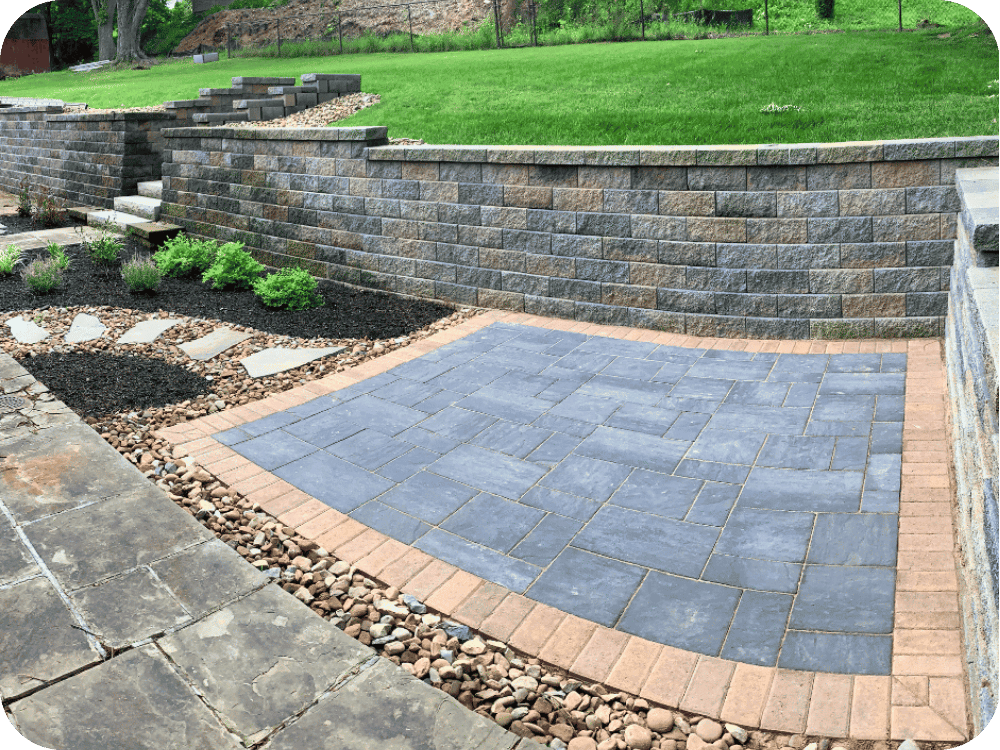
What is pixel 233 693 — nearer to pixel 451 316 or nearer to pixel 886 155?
pixel 451 316

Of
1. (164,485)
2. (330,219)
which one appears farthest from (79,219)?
(164,485)

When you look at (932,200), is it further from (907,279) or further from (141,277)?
(141,277)

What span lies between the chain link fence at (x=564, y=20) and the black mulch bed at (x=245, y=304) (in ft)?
37.3

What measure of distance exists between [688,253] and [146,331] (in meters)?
4.47

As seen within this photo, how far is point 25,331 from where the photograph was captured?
21.3ft

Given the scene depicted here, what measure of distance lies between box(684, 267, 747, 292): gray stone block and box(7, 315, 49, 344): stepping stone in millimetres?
5155

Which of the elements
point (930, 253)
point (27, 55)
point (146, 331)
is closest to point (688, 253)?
point (930, 253)

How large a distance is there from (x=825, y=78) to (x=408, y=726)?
8.81m

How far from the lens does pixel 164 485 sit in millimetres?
3951

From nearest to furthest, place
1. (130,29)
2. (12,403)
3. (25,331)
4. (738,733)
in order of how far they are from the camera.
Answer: (738,733), (12,403), (25,331), (130,29)

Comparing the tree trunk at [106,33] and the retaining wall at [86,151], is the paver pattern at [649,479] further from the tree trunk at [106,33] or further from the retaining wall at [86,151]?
the tree trunk at [106,33]

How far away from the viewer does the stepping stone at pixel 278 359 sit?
5.60 metres

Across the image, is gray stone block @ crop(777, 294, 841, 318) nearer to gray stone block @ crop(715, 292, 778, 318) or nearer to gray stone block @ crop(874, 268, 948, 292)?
gray stone block @ crop(715, 292, 778, 318)

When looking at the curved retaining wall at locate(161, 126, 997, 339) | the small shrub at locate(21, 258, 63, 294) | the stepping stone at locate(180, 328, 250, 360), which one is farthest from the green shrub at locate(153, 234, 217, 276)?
the stepping stone at locate(180, 328, 250, 360)
